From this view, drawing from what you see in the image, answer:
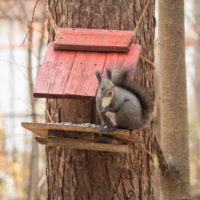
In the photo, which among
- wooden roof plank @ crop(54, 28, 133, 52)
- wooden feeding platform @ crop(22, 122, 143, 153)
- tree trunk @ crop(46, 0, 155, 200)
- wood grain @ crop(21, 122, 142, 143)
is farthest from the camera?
tree trunk @ crop(46, 0, 155, 200)

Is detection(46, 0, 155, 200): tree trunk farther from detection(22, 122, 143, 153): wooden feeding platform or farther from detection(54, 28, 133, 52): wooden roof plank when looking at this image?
detection(22, 122, 143, 153): wooden feeding platform

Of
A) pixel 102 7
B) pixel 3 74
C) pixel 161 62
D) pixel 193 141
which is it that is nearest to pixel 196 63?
pixel 193 141

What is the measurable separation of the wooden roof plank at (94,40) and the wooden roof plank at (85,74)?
55 mm

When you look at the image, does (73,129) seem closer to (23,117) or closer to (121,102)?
(121,102)

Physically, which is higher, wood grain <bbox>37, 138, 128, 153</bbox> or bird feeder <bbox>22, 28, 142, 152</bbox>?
bird feeder <bbox>22, 28, 142, 152</bbox>

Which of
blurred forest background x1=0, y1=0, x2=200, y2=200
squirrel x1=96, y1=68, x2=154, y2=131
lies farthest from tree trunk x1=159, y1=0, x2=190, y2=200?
blurred forest background x1=0, y1=0, x2=200, y2=200

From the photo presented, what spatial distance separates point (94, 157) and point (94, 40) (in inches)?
32.5

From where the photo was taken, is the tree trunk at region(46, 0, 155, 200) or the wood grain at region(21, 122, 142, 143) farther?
the tree trunk at region(46, 0, 155, 200)

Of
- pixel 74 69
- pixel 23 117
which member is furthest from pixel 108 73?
pixel 23 117

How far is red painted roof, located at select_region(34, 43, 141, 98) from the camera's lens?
265cm

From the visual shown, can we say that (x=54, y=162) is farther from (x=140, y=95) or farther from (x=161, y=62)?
(x=161, y=62)

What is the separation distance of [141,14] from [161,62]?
672 millimetres

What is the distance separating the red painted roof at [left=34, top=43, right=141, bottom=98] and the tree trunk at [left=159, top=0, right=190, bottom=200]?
801 mm

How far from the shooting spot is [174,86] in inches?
142
